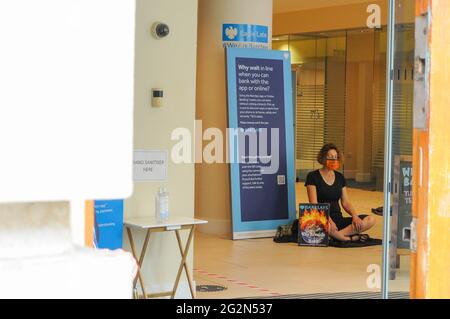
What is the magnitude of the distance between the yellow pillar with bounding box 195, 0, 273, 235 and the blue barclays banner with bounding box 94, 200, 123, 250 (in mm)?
4681

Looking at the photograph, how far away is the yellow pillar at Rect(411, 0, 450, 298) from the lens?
2205 millimetres

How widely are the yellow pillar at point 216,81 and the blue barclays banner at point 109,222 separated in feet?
15.4

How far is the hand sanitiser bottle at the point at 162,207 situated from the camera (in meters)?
6.20

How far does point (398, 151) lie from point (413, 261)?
2.49m

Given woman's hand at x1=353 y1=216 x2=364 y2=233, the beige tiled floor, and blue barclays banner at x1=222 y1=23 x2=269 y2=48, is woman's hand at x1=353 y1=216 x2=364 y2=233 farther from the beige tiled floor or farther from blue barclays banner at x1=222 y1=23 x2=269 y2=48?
blue barclays banner at x1=222 y1=23 x2=269 y2=48

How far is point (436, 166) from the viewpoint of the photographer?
7.32 ft

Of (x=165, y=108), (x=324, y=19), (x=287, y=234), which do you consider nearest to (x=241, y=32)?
(x=287, y=234)

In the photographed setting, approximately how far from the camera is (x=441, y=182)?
2229 mm

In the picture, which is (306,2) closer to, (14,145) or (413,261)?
(413,261)

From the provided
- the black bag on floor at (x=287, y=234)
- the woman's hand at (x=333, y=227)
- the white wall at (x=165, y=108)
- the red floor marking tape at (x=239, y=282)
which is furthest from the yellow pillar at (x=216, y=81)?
the white wall at (x=165, y=108)

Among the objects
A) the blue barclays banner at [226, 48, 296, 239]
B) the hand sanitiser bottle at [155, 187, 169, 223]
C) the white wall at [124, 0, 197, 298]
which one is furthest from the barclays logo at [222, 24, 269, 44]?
the hand sanitiser bottle at [155, 187, 169, 223]

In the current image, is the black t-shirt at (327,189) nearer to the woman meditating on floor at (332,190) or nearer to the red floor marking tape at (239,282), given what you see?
the woman meditating on floor at (332,190)

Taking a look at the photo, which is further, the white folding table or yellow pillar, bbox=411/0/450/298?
the white folding table

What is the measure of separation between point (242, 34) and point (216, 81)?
0.69 meters
